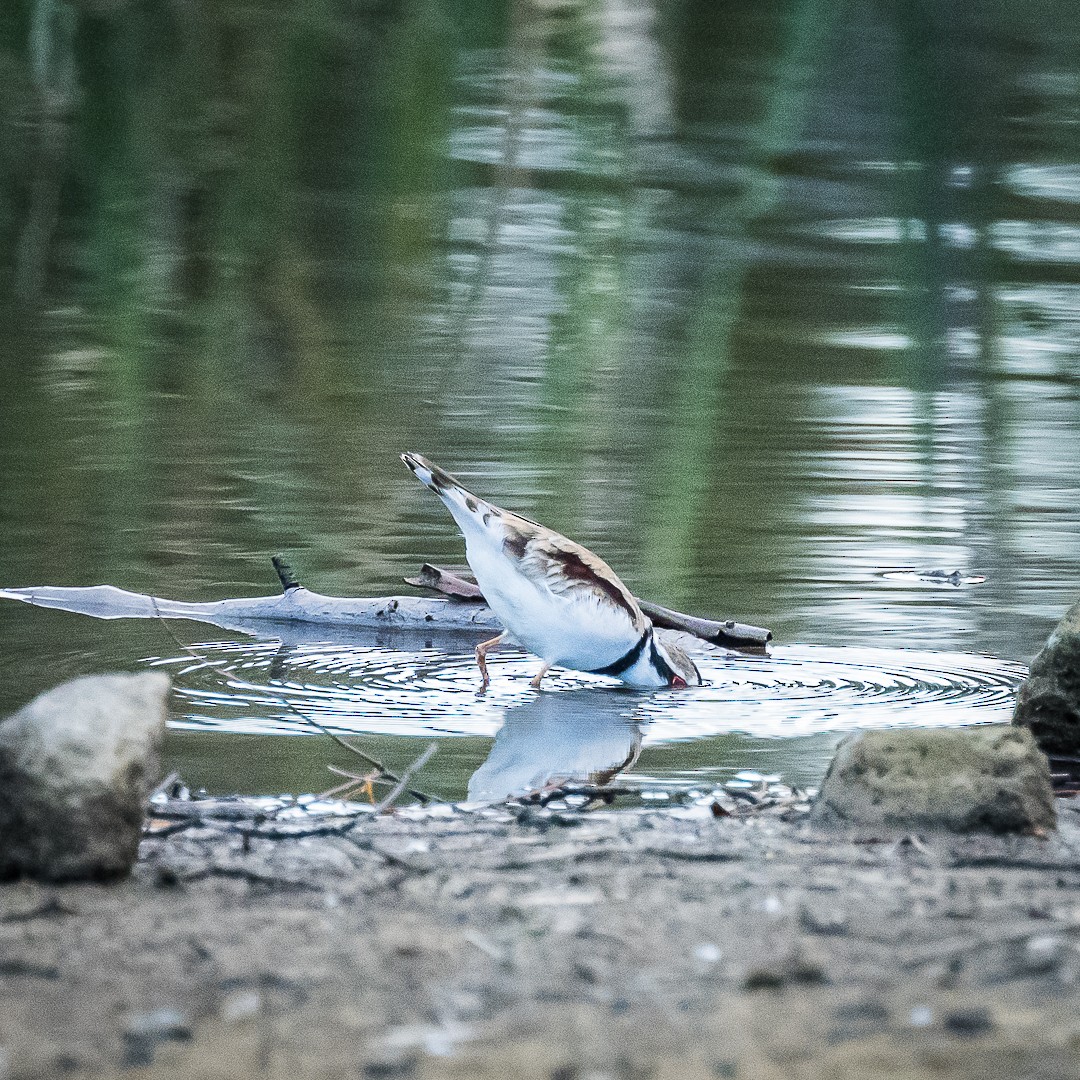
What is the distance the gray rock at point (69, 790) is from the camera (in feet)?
14.8

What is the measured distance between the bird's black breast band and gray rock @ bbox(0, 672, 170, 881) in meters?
2.99

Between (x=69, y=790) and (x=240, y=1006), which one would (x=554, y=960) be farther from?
(x=69, y=790)

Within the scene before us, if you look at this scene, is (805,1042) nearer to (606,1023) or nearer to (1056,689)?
(606,1023)

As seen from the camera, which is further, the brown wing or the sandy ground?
the brown wing

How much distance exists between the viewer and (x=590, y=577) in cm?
739

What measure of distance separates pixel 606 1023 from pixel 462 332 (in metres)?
10.4

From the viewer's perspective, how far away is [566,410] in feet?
38.9

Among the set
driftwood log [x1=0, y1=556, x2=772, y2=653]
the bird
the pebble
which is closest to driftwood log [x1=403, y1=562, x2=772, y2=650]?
driftwood log [x1=0, y1=556, x2=772, y2=653]

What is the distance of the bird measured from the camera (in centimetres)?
728

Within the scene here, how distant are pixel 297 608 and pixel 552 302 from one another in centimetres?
682

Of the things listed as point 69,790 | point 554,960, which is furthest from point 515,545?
point 554,960

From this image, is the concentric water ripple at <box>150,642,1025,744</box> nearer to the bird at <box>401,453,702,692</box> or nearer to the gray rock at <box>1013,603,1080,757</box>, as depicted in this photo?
the bird at <box>401,453,702,692</box>

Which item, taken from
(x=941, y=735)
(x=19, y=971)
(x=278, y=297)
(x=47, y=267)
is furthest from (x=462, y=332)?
(x=19, y=971)

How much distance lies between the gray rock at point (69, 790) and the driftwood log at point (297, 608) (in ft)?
11.2
